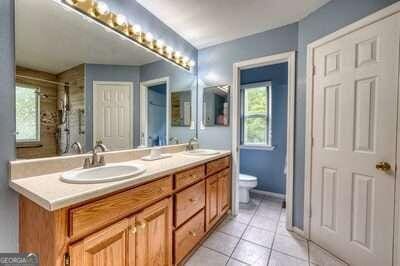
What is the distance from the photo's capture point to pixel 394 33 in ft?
4.54

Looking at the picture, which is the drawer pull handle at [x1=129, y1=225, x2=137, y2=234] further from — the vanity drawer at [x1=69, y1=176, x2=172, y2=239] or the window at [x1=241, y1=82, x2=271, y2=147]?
the window at [x1=241, y1=82, x2=271, y2=147]

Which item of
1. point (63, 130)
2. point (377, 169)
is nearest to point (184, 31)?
point (63, 130)

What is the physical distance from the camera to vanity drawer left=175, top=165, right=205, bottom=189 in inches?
61.2

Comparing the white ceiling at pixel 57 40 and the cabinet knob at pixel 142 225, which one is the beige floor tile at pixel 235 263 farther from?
the white ceiling at pixel 57 40

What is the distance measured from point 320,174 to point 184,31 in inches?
85.7

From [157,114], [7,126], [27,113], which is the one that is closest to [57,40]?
[27,113]

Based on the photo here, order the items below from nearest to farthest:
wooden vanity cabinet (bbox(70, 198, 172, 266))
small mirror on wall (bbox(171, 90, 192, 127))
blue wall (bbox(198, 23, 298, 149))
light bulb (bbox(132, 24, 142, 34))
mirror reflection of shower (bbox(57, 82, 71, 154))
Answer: wooden vanity cabinet (bbox(70, 198, 172, 266)), mirror reflection of shower (bbox(57, 82, 71, 154)), light bulb (bbox(132, 24, 142, 34)), blue wall (bbox(198, 23, 298, 149)), small mirror on wall (bbox(171, 90, 192, 127))

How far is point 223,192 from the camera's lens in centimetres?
242

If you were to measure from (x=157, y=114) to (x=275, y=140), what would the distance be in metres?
2.15

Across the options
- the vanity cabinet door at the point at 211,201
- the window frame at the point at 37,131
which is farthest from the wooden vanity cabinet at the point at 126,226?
the window frame at the point at 37,131

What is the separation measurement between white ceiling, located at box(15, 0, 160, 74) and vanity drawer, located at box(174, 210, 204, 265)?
1.50m

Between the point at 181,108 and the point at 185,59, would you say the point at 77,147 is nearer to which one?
the point at 181,108

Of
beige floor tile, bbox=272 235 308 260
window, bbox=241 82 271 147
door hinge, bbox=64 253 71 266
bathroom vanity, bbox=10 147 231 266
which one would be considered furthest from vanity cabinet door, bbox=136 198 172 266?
window, bbox=241 82 271 147

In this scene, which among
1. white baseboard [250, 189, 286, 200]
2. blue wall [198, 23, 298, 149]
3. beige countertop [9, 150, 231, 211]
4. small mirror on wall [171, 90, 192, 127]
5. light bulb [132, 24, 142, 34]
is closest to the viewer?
beige countertop [9, 150, 231, 211]
